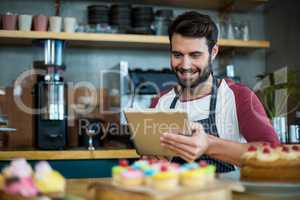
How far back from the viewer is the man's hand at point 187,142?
1434mm

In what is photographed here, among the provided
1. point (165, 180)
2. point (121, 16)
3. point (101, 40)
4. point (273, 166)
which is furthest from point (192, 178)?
point (121, 16)

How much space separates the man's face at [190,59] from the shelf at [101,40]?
1052 mm

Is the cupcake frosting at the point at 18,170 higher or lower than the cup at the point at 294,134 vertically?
higher

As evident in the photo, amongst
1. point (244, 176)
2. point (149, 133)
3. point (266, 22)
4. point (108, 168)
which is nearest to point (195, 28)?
point (149, 133)

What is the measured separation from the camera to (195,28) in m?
1.92

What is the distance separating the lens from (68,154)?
2604mm

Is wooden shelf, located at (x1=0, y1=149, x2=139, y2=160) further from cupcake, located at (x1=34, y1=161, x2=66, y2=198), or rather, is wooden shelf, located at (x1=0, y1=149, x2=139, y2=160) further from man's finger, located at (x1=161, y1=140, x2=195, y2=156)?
cupcake, located at (x1=34, y1=161, x2=66, y2=198)

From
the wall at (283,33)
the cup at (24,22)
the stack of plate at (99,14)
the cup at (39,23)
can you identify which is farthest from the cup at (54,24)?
the wall at (283,33)

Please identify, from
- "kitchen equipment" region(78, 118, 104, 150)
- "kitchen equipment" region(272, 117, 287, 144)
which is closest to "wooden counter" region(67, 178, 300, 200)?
"kitchen equipment" region(78, 118, 104, 150)

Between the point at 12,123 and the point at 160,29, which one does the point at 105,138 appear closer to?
the point at 12,123

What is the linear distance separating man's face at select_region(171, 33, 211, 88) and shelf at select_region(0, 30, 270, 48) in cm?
105

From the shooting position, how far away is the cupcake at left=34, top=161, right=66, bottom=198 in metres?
1.02

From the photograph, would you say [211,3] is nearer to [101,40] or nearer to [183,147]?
[101,40]

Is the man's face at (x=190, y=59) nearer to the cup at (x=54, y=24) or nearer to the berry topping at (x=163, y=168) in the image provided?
the berry topping at (x=163, y=168)
